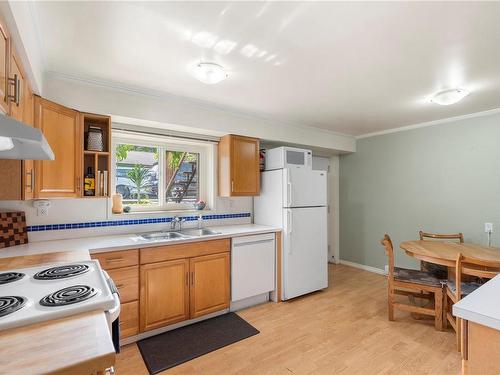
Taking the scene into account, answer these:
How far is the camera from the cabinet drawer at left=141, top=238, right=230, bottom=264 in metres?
2.33

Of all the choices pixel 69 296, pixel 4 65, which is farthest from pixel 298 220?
pixel 4 65

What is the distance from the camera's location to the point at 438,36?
1633mm

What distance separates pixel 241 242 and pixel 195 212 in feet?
2.48

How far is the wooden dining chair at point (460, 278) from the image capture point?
6.52ft

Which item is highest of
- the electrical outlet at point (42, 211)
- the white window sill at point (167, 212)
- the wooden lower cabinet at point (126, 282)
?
the electrical outlet at point (42, 211)

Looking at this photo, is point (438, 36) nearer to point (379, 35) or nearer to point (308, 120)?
point (379, 35)

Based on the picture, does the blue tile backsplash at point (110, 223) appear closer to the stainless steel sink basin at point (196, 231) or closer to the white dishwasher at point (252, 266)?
the stainless steel sink basin at point (196, 231)

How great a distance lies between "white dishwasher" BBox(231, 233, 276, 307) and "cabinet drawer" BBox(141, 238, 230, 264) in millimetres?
167

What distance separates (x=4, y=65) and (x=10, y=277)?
3.34 ft

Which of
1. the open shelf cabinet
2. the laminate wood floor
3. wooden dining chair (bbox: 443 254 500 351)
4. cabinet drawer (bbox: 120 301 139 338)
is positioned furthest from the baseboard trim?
the open shelf cabinet

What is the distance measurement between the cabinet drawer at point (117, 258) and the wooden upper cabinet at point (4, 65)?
1277mm

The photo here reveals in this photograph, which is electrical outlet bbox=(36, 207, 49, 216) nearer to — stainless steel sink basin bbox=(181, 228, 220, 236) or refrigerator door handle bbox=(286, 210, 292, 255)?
stainless steel sink basin bbox=(181, 228, 220, 236)

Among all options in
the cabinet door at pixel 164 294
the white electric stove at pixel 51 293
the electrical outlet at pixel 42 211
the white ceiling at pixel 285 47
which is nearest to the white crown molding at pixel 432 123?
the white ceiling at pixel 285 47

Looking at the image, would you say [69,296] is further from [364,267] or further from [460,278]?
[364,267]
